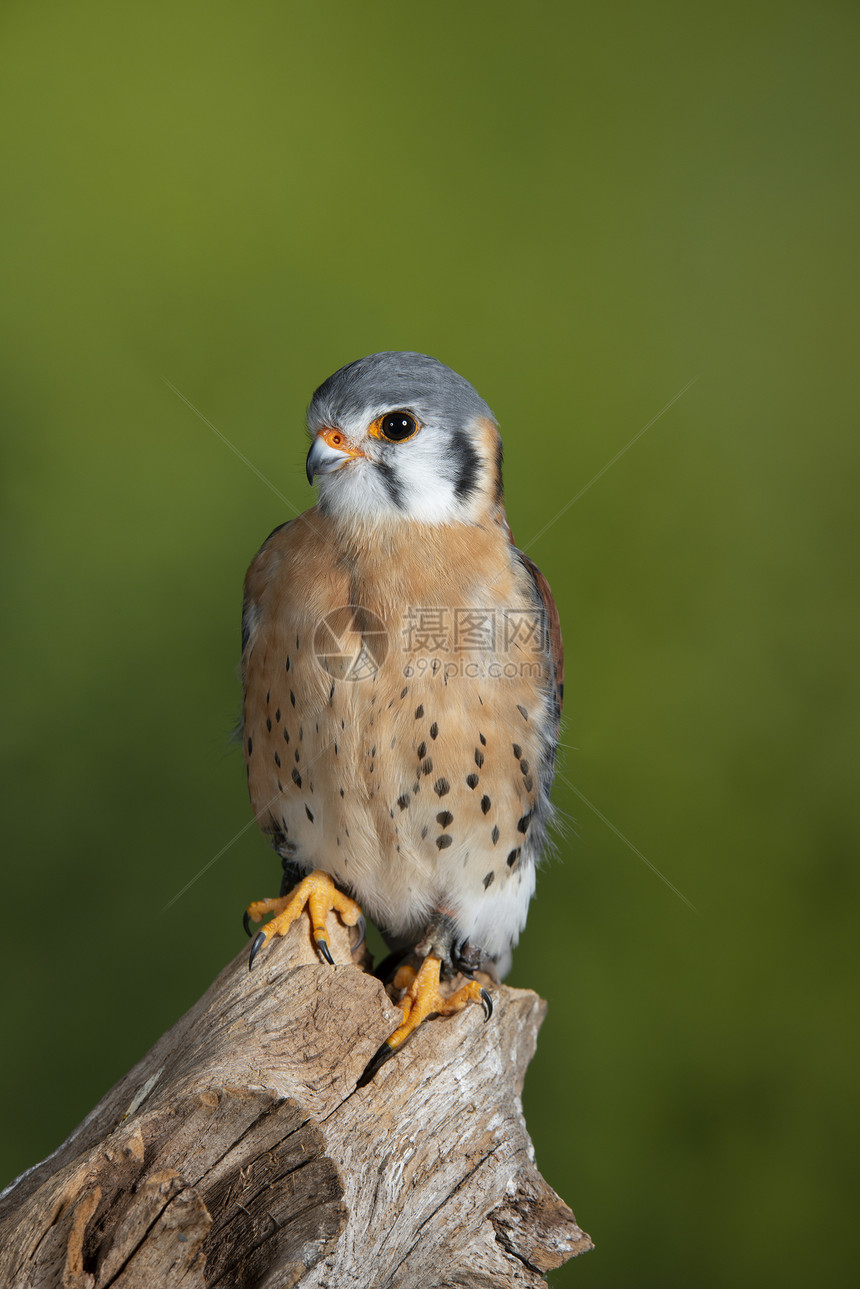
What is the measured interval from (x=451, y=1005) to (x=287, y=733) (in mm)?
557

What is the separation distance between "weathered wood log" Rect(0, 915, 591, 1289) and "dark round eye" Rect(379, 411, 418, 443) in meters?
0.87

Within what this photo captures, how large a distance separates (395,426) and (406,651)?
1.19 feet

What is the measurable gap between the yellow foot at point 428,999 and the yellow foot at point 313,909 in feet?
0.50

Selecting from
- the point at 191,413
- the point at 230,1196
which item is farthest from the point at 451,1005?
the point at 191,413

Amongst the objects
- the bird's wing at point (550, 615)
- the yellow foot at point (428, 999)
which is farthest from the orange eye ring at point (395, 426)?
the yellow foot at point (428, 999)

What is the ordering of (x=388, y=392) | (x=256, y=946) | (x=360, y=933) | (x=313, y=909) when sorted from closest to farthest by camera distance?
(x=388, y=392) < (x=256, y=946) < (x=313, y=909) < (x=360, y=933)

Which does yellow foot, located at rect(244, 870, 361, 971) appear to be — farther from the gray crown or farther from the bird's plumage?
the gray crown

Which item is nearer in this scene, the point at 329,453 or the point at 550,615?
the point at 329,453

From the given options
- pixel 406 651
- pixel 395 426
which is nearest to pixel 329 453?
pixel 395 426

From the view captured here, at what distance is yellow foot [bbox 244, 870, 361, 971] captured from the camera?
185 centimetres

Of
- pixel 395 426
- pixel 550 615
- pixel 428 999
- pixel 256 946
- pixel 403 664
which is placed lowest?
pixel 256 946

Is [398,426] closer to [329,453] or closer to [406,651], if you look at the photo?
[329,453]

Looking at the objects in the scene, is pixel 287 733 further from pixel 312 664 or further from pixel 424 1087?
pixel 424 1087

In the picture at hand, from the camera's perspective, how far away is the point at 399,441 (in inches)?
66.7
